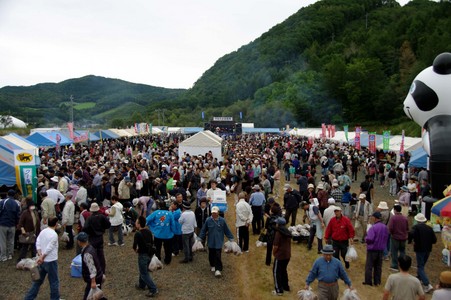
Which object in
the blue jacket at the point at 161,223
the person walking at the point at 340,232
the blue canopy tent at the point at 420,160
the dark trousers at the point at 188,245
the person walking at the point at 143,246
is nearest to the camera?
the person walking at the point at 143,246

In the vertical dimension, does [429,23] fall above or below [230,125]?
above

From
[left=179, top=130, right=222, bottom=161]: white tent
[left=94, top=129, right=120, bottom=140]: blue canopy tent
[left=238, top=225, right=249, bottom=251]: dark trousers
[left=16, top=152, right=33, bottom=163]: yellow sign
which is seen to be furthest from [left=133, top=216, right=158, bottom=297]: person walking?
[left=94, top=129, right=120, bottom=140]: blue canopy tent

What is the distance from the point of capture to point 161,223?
769 cm

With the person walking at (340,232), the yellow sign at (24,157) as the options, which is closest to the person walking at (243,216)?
the person walking at (340,232)

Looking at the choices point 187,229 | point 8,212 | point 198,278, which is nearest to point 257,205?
point 187,229

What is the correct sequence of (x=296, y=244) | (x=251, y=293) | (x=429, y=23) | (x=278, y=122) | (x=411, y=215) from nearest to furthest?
(x=251, y=293) → (x=296, y=244) → (x=411, y=215) → (x=429, y=23) → (x=278, y=122)

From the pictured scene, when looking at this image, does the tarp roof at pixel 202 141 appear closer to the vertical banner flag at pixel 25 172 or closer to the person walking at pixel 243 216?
the vertical banner flag at pixel 25 172

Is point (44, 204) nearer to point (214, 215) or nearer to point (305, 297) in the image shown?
point (214, 215)

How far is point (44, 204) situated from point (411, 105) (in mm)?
12633

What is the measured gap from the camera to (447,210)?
7.35 m

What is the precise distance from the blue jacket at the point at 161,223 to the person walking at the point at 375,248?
3.96 meters

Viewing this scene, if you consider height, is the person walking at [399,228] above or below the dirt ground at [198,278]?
above

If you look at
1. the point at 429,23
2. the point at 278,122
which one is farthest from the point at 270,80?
the point at 429,23

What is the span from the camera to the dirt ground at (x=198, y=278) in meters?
6.81
